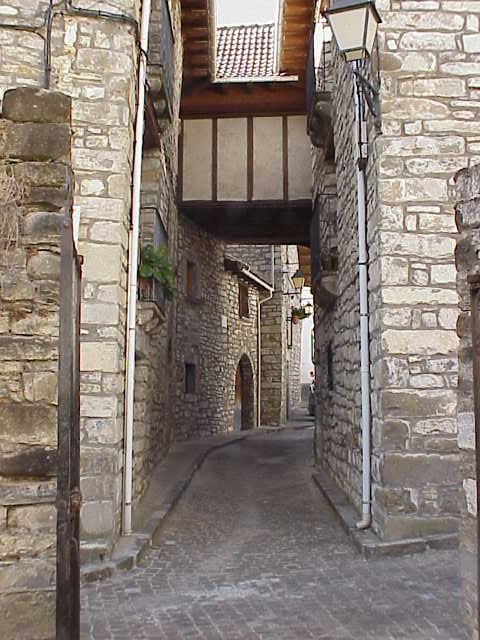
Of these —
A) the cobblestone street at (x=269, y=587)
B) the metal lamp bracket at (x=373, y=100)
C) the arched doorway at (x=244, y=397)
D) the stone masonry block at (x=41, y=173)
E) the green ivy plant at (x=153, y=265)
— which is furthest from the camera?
the arched doorway at (x=244, y=397)

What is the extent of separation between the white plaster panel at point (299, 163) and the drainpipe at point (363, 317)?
5252mm

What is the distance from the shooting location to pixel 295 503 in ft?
26.4

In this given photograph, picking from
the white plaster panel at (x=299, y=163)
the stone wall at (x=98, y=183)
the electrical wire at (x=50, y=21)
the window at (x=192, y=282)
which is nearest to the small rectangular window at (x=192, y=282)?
the window at (x=192, y=282)

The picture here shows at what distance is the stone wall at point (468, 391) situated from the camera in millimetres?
3035

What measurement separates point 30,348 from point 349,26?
11.8 feet

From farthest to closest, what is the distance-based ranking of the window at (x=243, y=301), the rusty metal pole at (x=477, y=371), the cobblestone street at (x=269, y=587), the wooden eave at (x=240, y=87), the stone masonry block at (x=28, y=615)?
the window at (x=243, y=301), the wooden eave at (x=240, y=87), the cobblestone street at (x=269, y=587), the rusty metal pole at (x=477, y=371), the stone masonry block at (x=28, y=615)

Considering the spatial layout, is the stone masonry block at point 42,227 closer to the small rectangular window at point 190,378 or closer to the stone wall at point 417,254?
the stone wall at point 417,254

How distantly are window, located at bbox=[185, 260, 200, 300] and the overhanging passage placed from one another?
81 cm

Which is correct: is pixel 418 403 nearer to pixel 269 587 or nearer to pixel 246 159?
pixel 269 587

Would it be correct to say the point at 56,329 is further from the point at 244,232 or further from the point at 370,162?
the point at 244,232

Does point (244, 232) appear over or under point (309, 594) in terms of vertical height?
over

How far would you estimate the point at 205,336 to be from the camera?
1449cm

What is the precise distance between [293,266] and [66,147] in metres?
22.0

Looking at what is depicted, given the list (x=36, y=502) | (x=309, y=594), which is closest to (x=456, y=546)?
(x=309, y=594)
